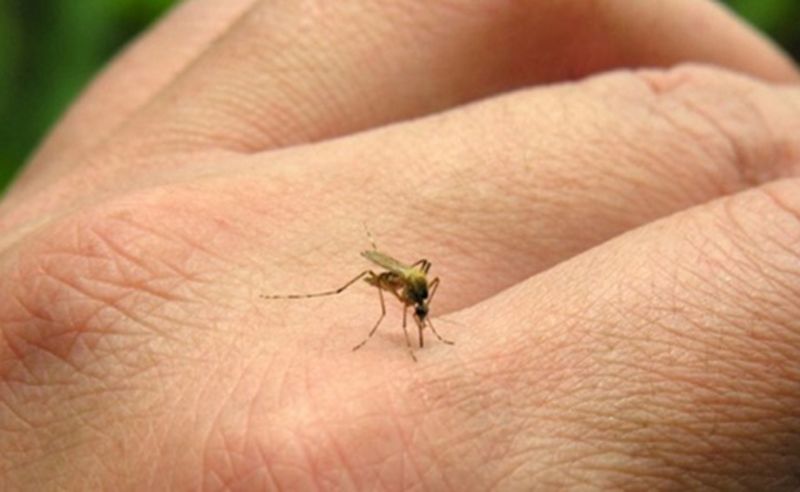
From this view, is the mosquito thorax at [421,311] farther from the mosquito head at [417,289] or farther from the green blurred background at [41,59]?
the green blurred background at [41,59]

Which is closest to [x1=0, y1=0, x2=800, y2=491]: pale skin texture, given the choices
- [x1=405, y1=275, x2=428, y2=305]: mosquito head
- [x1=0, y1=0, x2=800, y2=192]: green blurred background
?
[x1=405, y1=275, x2=428, y2=305]: mosquito head

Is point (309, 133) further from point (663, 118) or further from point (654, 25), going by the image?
point (654, 25)

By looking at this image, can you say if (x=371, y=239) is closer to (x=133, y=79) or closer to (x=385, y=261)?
(x=385, y=261)

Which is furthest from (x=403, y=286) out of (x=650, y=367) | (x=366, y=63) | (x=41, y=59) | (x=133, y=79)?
(x=41, y=59)

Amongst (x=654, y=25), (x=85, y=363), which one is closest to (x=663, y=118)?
(x=654, y=25)

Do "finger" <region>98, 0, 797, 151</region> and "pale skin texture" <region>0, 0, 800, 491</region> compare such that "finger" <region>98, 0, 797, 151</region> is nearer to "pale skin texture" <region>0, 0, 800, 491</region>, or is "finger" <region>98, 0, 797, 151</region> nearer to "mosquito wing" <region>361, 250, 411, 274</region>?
"pale skin texture" <region>0, 0, 800, 491</region>

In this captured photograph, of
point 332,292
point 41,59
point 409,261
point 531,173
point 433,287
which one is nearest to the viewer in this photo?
point 332,292
